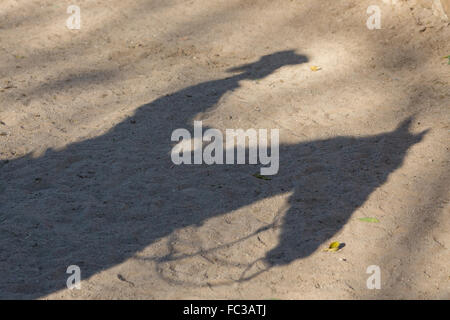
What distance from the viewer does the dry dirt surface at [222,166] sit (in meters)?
4.15

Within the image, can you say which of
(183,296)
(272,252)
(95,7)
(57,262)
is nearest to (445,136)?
(272,252)

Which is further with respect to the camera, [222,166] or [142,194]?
[222,166]

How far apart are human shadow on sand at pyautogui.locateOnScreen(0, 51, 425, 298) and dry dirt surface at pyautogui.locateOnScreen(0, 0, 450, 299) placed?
1 centimetres

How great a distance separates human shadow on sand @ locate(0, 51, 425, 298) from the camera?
4250mm

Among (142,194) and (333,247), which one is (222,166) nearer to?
(142,194)

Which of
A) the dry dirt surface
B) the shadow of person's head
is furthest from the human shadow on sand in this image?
the shadow of person's head

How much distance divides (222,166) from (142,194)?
2.45 ft

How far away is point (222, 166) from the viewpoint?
528 centimetres

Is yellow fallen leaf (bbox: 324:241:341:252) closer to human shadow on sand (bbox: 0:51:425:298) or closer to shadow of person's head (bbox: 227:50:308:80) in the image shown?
human shadow on sand (bbox: 0:51:425:298)

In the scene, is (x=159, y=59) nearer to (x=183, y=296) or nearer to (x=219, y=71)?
(x=219, y=71)

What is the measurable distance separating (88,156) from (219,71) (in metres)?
1.99

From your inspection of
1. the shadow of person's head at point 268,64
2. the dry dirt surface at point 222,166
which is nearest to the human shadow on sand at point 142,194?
the dry dirt surface at point 222,166

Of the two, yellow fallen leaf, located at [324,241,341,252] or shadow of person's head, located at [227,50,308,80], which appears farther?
shadow of person's head, located at [227,50,308,80]

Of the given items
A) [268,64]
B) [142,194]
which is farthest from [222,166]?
[268,64]
